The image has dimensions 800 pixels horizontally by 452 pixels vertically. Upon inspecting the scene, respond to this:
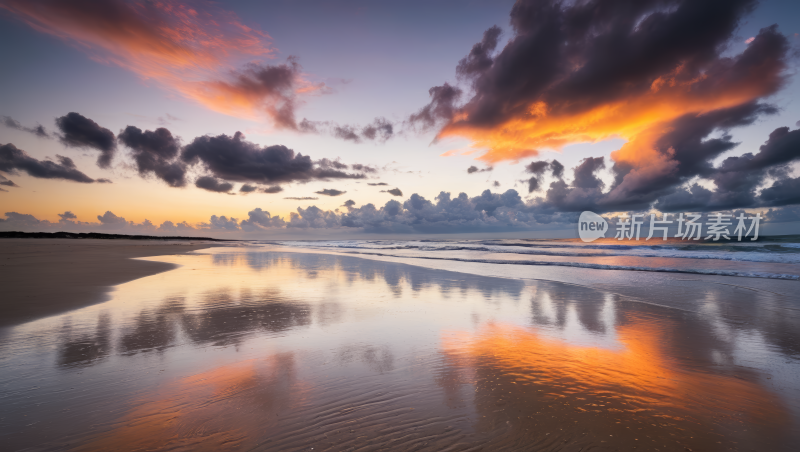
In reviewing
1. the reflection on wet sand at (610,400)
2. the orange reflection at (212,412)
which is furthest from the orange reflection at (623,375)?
the orange reflection at (212,412)

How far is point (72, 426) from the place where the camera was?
345 centimetres

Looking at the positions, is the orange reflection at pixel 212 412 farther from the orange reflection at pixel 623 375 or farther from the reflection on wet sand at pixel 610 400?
the orange reflection at pixel 623 375

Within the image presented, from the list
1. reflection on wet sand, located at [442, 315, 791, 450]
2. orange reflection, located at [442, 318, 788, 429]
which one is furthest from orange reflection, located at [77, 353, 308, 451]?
orange reflection, located at [442, 318, 788, 429]

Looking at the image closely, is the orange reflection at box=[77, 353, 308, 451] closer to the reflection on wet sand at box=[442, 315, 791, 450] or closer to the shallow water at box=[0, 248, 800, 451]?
the shallow water at box=[0, 248, 800, 451]

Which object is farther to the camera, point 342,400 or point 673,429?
point 342,400

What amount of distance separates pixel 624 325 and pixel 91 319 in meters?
12.8

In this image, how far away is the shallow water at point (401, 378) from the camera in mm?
3367

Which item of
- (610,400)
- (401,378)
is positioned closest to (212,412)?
(401,378)

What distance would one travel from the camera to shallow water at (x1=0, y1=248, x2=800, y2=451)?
3.37m

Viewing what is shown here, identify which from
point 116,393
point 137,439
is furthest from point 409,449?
point 116,393

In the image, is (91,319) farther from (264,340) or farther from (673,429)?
(673,429)

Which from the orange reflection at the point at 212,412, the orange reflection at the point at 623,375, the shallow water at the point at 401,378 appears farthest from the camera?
the orange reflection at the point at 623,375

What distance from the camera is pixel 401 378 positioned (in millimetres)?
4723

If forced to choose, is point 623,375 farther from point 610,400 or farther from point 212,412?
point 212,412
